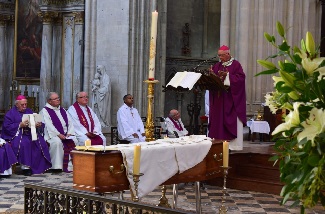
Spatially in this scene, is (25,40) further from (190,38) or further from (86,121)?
(86,121)

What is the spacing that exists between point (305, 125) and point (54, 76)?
18878 mm

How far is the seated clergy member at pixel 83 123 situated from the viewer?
13.1m

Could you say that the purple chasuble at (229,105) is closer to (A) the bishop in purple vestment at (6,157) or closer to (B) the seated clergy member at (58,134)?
(B) the seated clergy member at (58,134)

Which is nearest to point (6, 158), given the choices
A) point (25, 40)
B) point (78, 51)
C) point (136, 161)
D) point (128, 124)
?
point (128, 124)

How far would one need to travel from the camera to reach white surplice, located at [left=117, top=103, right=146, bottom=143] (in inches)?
552

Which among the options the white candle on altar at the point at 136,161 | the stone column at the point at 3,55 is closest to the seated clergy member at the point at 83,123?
the white candle on altar at the point at 136,161

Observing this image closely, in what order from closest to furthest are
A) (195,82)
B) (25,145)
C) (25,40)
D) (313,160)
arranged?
(313,160), (195,82), (25,145), (25,40)

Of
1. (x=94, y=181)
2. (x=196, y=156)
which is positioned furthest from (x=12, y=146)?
(x=94, y=181)

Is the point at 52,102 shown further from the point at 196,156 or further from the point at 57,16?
the point at 57,16

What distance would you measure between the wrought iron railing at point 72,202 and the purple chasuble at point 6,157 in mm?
6849

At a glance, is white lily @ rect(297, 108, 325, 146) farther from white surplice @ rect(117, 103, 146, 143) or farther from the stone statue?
the stone statue

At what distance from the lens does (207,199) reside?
9.53 m

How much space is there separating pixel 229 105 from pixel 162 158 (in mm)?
4024

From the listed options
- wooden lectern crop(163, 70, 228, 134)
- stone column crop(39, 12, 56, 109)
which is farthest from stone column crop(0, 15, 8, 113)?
wooden lectern crop(163, 70, 228, 134)
